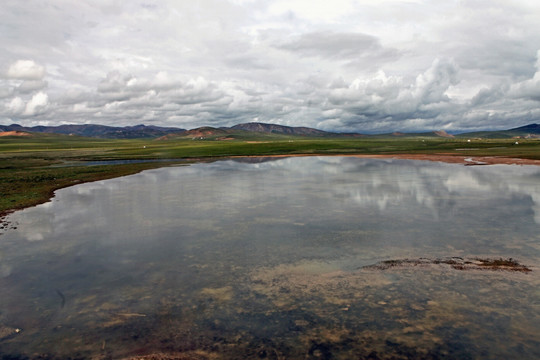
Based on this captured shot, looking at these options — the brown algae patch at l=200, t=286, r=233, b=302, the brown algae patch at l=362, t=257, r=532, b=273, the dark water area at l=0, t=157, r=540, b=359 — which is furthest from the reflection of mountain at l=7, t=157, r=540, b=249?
the brown algae patch at l=200, t=286, r=233, b=302

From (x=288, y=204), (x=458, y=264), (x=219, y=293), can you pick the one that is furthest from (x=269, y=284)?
(x=288, y=204)

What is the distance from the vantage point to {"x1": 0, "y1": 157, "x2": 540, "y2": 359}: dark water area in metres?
8.81

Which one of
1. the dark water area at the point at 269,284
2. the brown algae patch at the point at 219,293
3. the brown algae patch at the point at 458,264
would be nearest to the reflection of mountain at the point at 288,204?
the dark water area at the point at 269,284

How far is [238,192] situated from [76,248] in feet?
55.4

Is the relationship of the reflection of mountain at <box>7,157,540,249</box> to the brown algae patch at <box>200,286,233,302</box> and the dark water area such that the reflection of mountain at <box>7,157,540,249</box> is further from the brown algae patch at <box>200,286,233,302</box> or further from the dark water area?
the brown algae patch at <box>200,286,233,302</box>

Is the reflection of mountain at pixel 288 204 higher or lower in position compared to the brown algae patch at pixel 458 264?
higher

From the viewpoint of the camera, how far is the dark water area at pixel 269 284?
8.81 meters

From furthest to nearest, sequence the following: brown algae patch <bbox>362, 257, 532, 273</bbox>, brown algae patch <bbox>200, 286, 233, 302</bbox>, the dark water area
Result: brown algae patch <bbox>362, 257, 532, 273</bbox>
brown algae patch <bbox>200, 286, 233, 302</bbox>
the dark water area

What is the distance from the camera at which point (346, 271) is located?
516 inches

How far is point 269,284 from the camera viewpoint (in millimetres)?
12156

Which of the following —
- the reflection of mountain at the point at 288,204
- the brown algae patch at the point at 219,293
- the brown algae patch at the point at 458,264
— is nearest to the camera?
the brown algae patch at the point at 219,293

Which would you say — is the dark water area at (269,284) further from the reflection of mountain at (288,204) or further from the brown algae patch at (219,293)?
the reflection of mountain at (288,204)

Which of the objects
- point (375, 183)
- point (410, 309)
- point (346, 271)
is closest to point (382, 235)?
point (346, 271)

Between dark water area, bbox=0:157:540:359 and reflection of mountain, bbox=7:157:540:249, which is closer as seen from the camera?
dark water area, bbox=0:157:540:359
